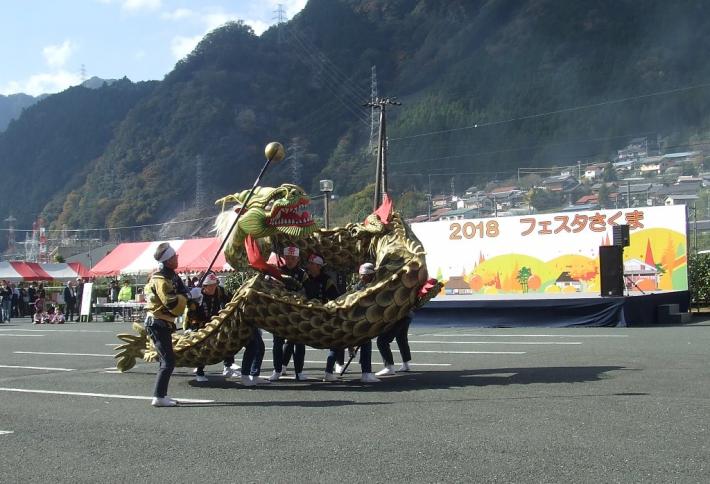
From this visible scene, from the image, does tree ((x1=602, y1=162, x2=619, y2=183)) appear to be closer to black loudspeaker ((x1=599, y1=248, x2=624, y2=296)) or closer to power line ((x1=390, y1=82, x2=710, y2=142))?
power line ((x1=390, y1=82, x2=710, y2=142))

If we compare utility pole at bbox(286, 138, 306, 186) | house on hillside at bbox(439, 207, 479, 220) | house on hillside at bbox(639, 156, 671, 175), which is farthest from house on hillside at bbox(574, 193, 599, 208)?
utility pole at bbox(286, 138, 306, 186)

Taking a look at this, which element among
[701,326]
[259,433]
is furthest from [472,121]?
[259,433]

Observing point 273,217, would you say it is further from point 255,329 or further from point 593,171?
point 593,171

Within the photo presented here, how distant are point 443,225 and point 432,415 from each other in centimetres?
1867

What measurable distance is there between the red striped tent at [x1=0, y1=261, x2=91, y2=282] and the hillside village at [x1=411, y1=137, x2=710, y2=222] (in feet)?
103

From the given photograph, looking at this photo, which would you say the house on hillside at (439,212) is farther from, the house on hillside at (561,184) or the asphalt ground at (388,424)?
the asphalt ground at (388,424)

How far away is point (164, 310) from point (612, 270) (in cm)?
1343

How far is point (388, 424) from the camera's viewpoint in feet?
21.6

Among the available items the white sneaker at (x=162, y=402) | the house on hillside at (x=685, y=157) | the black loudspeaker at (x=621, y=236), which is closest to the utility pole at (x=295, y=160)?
the house on hillside at (x=685, y=157)

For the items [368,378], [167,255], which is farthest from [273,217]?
[368,378]

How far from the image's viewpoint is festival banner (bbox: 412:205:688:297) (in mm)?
20969

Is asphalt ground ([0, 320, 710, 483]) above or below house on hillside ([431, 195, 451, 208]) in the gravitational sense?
below

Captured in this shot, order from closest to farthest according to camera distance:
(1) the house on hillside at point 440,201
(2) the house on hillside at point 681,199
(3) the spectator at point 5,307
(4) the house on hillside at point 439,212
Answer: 1. (3) the spectator at point 5,307
2. (2) the house on hillside at point 681,199
3. (4) the house on hillside at point 439,212
4. (1) the house on hillside at point 440,201

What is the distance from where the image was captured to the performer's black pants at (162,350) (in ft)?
25.6
